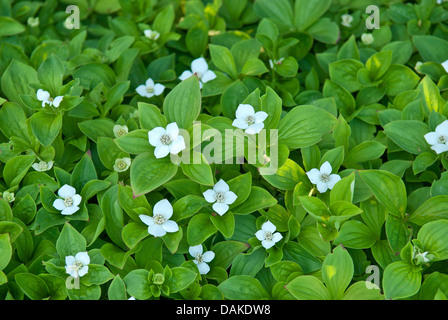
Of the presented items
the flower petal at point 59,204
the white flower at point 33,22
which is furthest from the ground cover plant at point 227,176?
the white flower at point 33,22

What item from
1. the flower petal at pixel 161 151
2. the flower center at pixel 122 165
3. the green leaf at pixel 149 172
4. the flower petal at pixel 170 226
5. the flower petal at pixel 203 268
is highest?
the flower petal at pixel 161 151

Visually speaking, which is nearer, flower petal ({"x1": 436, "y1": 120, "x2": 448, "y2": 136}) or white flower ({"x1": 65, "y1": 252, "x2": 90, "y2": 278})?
white flower ({"x1": 65, "y1": 252, "x2": 90, "y2": 278})

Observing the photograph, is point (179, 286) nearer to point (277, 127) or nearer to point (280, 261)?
point (280, 261)

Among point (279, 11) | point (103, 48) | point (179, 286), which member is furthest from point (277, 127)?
point (103, 48)

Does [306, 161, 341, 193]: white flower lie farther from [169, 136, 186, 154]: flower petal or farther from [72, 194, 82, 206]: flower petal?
[72, 194, 82, 206]: flower petal

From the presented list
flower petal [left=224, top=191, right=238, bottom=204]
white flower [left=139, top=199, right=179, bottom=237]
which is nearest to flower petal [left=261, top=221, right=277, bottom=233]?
flower petal [left=224, top=191, right=238, bottom=204]

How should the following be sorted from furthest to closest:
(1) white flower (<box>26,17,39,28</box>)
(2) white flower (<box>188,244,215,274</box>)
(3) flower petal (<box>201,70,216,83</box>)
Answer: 1. (1) white flower (<box>26,17,39,28</box>)
2. (3) flower petal (<box>201,70,216,83</box>)
3. (2) white flower (<box>188,244,215,274</box>)

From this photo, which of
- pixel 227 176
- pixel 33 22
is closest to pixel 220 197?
pixel 227 176

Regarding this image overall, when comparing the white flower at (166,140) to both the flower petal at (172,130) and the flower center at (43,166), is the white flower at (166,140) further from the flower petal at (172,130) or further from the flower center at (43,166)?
the flower center at (43,166)

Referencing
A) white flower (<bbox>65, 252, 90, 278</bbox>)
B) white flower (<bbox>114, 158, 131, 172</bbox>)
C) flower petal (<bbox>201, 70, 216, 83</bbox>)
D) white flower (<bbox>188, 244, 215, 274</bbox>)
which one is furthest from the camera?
flower petal (<bbox>201, 70, 216, 83</bbox>)
